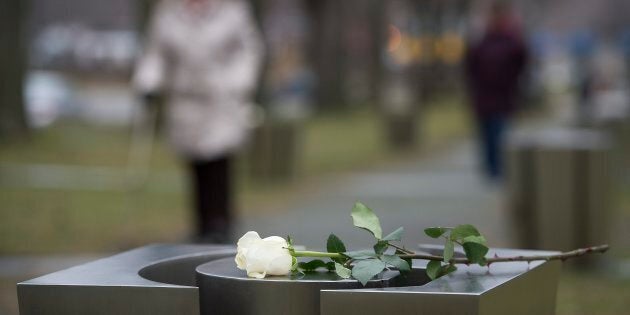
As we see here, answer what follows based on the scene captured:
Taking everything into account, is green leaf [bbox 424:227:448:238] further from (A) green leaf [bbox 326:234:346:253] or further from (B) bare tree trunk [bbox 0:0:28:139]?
(B) bare tree trunk [bbox 0:0:28:139]

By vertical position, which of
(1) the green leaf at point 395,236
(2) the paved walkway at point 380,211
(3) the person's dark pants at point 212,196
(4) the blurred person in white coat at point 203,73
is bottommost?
(2) the paved walkway at point 380,211

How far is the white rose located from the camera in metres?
3.35

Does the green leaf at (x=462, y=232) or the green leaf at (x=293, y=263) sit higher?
the green leaf at (x=462, y=232)

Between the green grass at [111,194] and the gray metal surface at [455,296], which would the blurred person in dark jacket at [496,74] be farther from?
the gray metal surface at [455,296]

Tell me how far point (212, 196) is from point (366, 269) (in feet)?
23.9

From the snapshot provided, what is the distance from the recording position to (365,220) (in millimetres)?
3521

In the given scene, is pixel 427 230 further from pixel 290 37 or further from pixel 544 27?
pixel 544 27

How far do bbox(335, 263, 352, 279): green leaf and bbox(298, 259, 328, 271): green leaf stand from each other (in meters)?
0.08

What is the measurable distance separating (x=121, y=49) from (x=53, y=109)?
27278mm

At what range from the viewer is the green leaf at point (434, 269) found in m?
3.44

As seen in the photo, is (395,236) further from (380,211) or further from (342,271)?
(380,211)

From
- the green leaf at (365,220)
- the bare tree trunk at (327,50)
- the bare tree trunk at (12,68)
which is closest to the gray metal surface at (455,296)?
the green leaf at (365,220)

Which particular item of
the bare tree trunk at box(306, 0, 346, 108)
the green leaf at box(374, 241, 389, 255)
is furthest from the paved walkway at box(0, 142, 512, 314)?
the bare tree trunk at box(306, 0, 346, 108)

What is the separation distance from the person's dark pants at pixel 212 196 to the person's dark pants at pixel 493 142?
675cm
